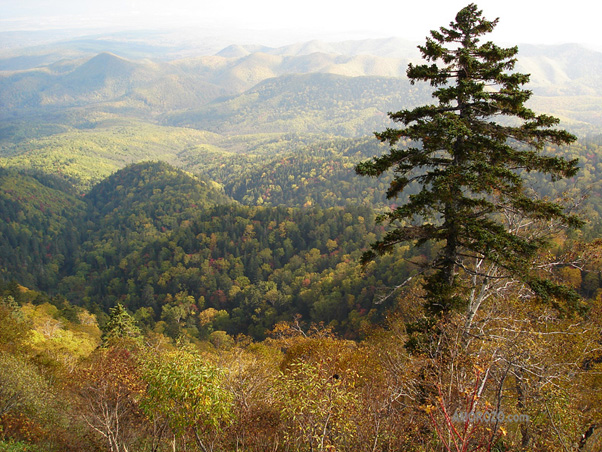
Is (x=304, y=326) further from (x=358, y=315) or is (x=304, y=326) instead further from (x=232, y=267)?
(x=232, y=267)

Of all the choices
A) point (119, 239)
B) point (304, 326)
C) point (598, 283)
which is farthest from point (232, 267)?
point (598, 283)

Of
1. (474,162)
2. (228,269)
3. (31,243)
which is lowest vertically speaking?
(31,243)

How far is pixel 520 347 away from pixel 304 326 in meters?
82.6

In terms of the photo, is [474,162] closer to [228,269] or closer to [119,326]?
[119,326]

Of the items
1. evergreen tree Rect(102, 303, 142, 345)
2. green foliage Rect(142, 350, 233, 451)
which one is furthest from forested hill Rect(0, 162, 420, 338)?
green foliage Rect(142, 350, 233, 451)

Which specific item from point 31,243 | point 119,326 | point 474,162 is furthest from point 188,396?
point 31,243

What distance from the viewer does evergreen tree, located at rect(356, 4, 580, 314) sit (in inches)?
473

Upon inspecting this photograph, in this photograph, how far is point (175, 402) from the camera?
1309 cm

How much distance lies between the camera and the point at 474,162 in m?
13.1

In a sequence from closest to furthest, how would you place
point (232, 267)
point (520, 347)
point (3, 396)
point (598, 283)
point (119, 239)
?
point (520, 347), point (3, 396), point (598, 283), point (232, 267), point (119, 239)

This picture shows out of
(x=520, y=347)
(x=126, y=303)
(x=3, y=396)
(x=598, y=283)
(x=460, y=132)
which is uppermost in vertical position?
(x=460, y=132)

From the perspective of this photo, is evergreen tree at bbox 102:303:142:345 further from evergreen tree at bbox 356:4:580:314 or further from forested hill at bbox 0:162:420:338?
evergreen tree at bbox 356:4:580:314

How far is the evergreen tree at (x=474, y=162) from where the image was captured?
12.0 meters

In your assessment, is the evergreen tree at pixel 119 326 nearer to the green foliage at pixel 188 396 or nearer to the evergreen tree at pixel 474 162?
the green foliage at pixel 188 396
